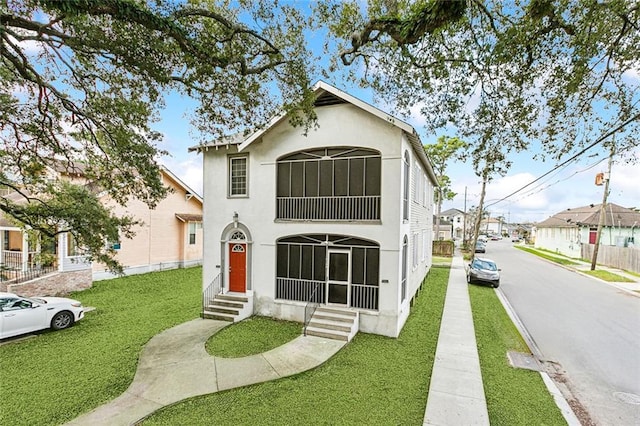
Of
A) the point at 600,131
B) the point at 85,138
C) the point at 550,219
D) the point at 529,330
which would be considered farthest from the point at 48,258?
the point at 550,219

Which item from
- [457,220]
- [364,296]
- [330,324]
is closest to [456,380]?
[364,296]

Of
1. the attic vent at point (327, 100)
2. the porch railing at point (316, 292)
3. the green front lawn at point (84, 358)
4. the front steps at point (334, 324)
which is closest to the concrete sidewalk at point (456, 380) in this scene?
the porch railing at point (316, 292)

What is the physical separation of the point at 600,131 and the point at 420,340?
6.99m

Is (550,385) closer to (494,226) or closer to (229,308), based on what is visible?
(229,308)

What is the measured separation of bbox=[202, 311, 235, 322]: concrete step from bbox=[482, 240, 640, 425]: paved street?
9.62 metres

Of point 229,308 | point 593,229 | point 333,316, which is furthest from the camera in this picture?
point 593,229

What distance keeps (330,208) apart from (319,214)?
0.45 metres

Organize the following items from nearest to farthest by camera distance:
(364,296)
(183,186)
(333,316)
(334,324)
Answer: (334,324), (333,316), (364,296), (183,186)

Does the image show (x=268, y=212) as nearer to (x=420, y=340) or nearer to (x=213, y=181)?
(x=213, y=181)

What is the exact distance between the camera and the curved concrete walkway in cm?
596

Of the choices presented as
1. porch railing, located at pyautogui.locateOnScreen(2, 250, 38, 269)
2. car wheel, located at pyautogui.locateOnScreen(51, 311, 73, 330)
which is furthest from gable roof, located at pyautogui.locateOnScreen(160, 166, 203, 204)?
car wheel, located at pyautogui.locateOnScreen(51, 311, 73, 330)

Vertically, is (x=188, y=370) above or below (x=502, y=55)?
→ below

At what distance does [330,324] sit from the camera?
9742 millimetres

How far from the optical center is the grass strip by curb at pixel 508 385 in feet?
19.2
